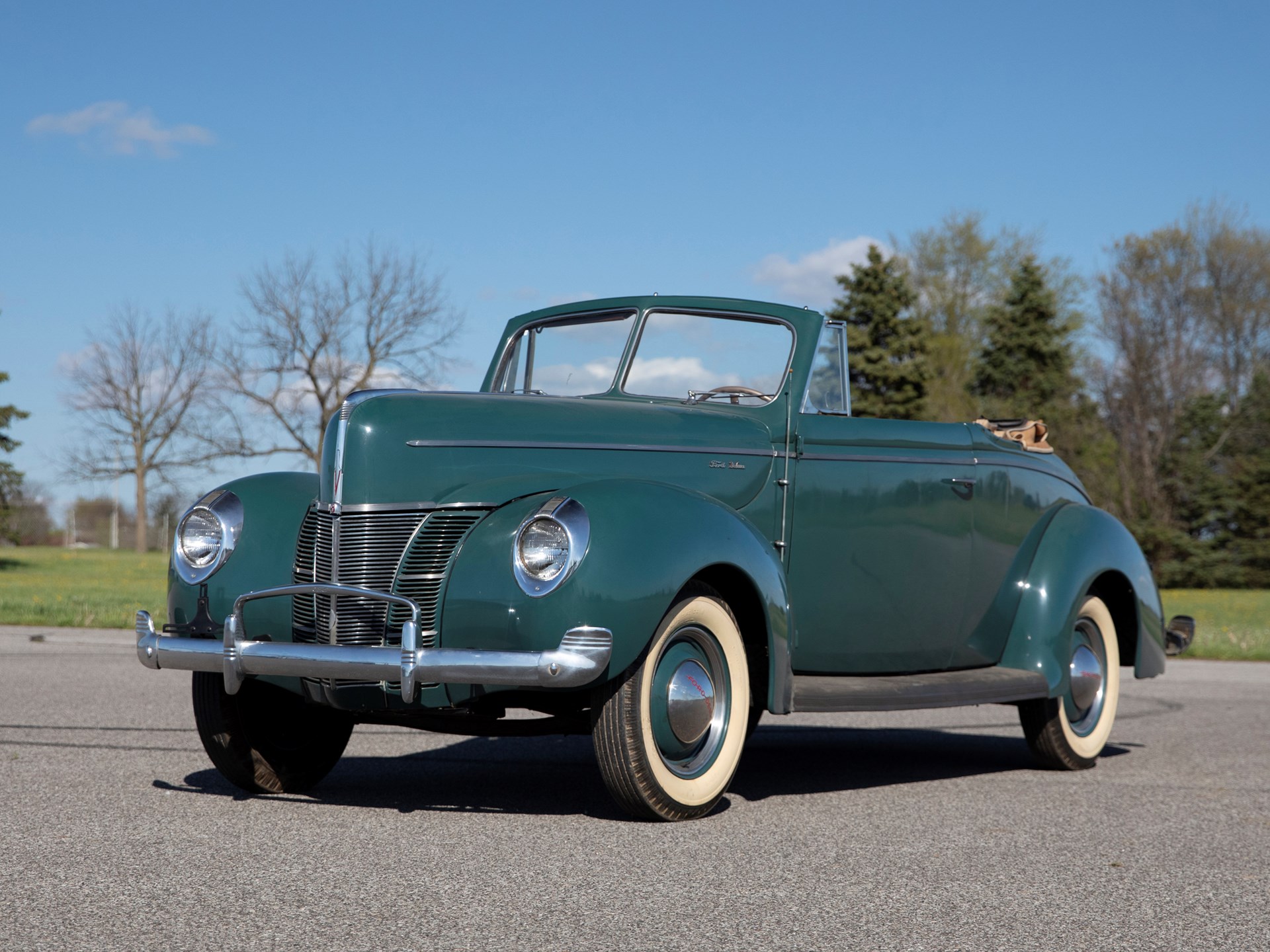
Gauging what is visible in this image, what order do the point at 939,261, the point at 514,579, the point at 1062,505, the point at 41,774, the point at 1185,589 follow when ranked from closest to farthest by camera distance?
1. the point at 514,579
2. the point at 41,774
3. the point at 1062,505
4. the point at 1185,589
5. the point at 939,261

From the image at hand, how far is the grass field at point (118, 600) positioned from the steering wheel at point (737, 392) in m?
10.9

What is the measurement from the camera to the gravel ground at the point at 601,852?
3354 mm

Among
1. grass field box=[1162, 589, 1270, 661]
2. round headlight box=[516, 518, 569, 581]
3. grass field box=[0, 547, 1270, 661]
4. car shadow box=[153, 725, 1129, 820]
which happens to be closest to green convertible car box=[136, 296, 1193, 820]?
round headlight box=[516, 518, 569, 581]

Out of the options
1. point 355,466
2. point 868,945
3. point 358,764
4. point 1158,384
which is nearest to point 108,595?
point 358,764

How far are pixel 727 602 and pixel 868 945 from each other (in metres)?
2.08

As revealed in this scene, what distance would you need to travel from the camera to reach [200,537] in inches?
209

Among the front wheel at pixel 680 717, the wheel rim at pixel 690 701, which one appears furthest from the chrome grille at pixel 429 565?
the wheel rim at pixel 690 701

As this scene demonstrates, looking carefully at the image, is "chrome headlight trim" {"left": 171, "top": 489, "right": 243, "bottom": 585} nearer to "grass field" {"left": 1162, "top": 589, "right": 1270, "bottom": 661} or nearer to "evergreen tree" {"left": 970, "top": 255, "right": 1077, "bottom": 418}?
"grass field" {"left": 1162, "top": 589, "right": 1270, "bottom": 661}

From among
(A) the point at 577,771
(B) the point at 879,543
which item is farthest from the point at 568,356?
(A) the point at 577,771

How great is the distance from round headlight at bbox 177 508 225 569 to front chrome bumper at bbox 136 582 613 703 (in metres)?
0.61

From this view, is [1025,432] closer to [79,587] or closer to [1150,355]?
[79,587]

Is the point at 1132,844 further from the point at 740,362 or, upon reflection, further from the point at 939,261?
the point at 939,261

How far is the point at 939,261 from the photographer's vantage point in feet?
159

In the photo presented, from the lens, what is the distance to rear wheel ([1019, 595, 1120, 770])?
22.0ft
